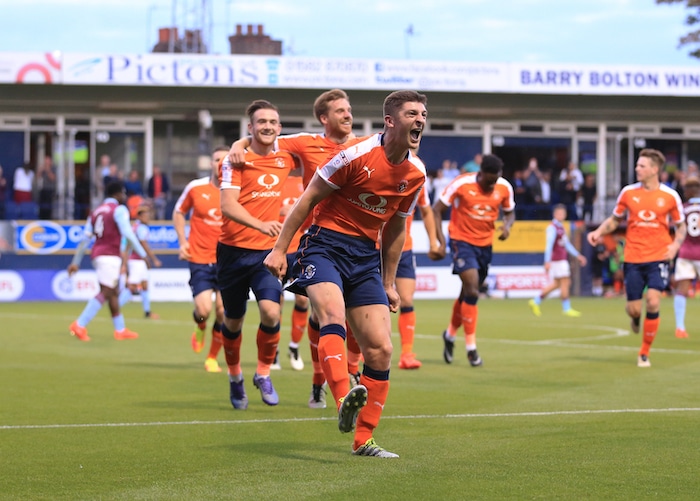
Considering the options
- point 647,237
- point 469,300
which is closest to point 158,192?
point 469,300

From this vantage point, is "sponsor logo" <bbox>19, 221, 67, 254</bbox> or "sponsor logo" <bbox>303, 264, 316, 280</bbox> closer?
"sponsor logo" <bbox>303, 264, 316, 280</bbox>

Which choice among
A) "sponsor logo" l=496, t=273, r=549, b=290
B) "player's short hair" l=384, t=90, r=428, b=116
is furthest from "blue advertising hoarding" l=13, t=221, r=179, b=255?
"player's short hair" l=384, t=90, r=428, b=116

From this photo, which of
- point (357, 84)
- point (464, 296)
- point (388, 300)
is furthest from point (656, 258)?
point (357, 84)

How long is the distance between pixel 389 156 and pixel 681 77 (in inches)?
1363

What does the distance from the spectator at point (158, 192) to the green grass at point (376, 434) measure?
15832 mm

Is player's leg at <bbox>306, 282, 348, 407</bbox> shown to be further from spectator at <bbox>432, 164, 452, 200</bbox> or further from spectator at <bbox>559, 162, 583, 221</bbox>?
spectator at <bbox>559, 162, 583, 221</bbox>

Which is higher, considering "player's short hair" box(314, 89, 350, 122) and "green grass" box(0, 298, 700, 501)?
"player's short hair" box(314, 89, 350, 122)

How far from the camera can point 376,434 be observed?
347 inches

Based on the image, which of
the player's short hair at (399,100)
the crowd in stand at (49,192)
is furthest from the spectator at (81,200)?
the player's short hair at (399,100)

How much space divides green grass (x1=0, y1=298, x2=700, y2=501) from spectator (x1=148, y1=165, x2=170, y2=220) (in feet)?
51.9

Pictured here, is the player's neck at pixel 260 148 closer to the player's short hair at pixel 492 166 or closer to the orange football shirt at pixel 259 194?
the orange football shirt at pixel 259 194

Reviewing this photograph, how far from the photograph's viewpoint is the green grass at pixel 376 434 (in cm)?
671

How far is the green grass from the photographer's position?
6715 mm

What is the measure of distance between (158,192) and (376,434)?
1000 inches
